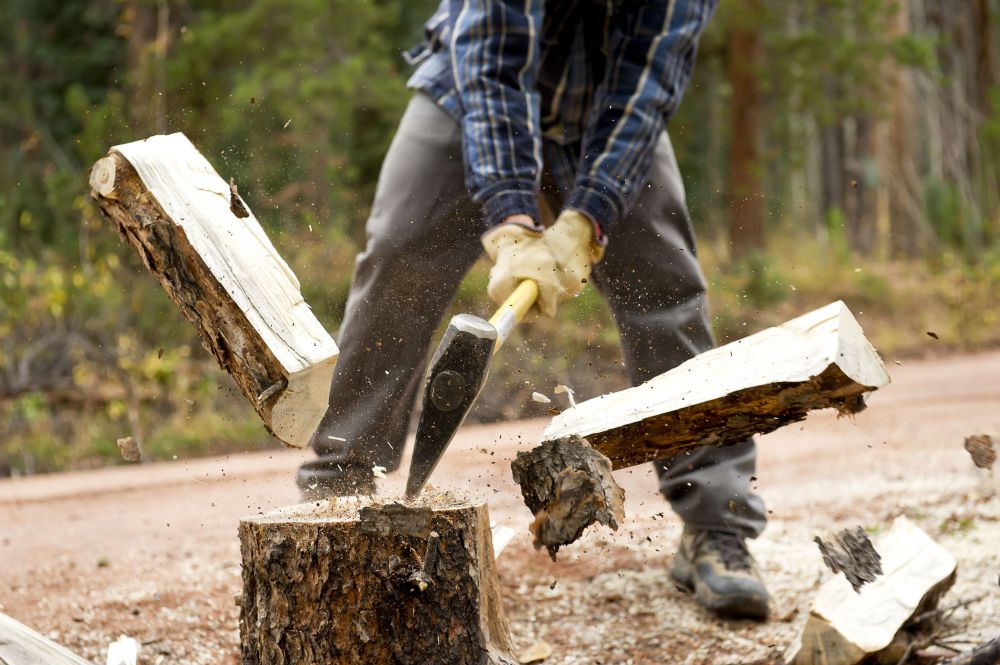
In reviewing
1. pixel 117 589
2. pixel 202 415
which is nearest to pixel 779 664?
pixel 117 589

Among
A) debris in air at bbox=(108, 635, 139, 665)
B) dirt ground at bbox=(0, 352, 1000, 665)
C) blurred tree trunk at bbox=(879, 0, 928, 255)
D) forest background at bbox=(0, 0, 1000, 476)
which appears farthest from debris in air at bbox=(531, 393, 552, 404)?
blurred tree trunk at bbox=(879, 0, 928, 255)

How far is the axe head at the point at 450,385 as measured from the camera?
192cm

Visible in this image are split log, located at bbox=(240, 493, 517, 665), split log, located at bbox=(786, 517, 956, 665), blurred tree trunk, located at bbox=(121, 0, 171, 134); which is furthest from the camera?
blurred tree trunk, located at bbox=(121, 0, 171, 134)

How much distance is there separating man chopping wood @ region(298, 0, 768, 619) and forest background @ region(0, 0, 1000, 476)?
0.19 metres

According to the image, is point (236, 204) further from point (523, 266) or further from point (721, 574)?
point (721, 574)

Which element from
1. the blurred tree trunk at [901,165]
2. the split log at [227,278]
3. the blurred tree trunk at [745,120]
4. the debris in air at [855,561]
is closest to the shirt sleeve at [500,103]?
the split log at [227,278]

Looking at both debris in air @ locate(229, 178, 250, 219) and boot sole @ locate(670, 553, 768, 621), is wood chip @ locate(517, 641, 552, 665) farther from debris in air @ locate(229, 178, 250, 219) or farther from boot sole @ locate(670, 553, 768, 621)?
debris in air @ locate(229, 178, 250, 219)

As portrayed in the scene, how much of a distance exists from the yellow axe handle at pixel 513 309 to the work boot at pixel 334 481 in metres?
0.56

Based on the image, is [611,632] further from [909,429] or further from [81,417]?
[81,417]

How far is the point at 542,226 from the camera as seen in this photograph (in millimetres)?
2557

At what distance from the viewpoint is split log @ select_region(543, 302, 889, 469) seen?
173 centimetres

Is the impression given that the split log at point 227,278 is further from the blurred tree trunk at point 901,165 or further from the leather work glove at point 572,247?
the blurred tree trunk at point 901,165

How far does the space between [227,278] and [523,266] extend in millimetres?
725

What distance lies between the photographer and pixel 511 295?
2268 mm
